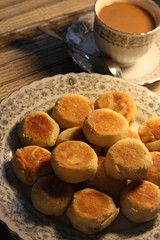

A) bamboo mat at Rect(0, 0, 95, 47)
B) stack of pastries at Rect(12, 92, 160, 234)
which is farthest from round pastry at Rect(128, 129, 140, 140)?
bamboo mat at Rect(0, 0, 95, 47)

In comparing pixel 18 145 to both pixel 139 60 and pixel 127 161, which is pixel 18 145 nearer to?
pixel 127 161

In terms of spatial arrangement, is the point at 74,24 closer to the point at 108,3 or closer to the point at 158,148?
the point at 108,3

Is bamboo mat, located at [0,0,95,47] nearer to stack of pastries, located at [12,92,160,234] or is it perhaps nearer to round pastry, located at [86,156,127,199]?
stack of pastries, located at [12,92,160,234]

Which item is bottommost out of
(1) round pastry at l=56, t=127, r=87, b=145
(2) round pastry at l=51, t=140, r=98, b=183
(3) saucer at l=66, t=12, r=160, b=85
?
(3) saucer at l=66, t=12, r=160, b=85

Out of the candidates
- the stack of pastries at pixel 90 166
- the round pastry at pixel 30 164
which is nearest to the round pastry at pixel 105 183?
the stack of pastries at pixel 90 166

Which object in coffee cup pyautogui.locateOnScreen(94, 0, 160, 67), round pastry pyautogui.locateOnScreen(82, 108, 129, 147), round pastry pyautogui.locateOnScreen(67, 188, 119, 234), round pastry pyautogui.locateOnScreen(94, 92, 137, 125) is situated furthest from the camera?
coffee cup pyautogui.locateOnScreen(94, 0, 160, 67)

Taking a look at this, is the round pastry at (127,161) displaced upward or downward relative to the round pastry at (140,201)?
upward

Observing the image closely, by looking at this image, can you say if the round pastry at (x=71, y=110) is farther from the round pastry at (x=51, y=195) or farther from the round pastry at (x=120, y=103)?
the round pastry at (x=51, y=195)
